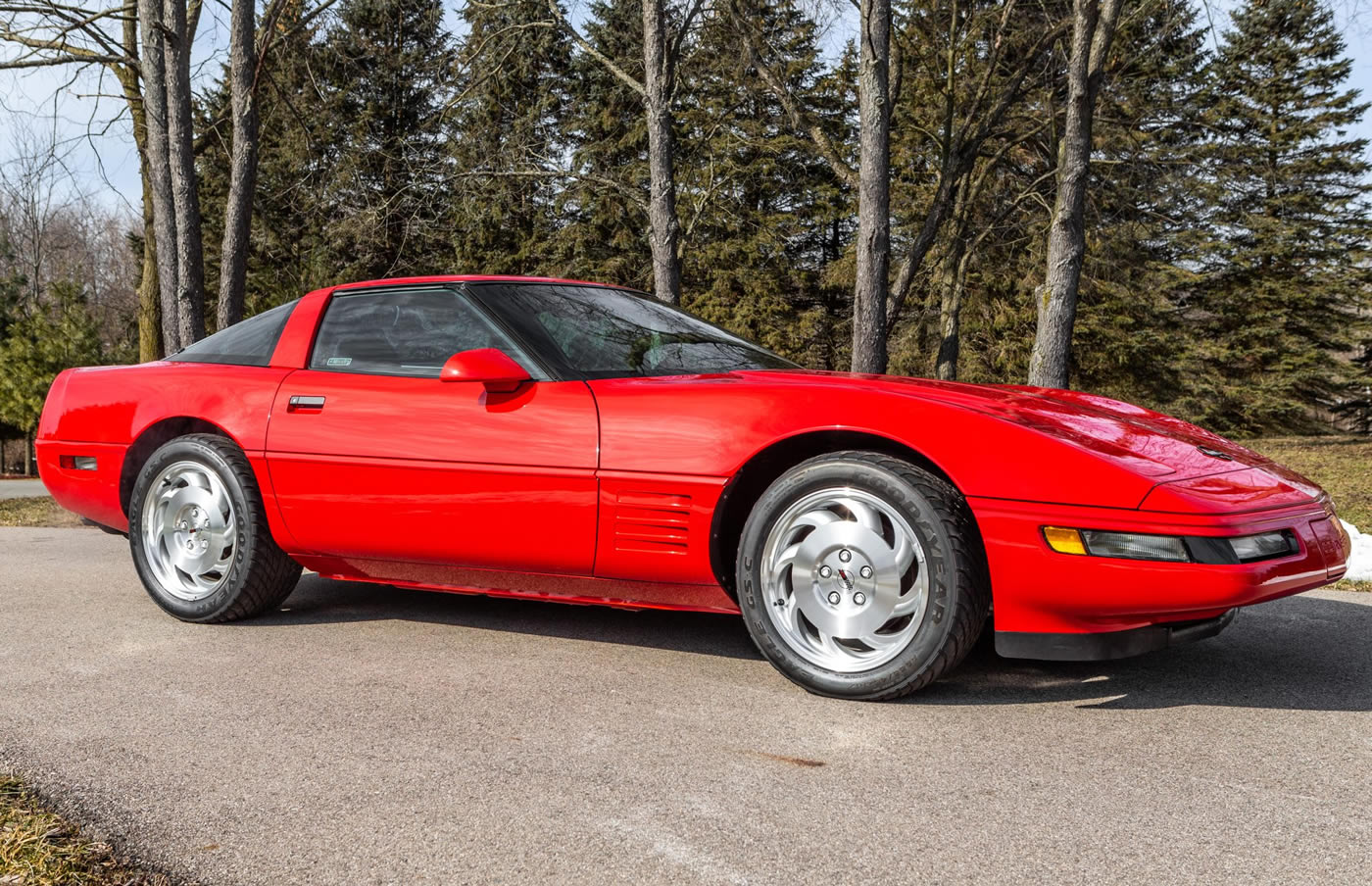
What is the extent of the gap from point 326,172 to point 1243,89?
2391 centimetres

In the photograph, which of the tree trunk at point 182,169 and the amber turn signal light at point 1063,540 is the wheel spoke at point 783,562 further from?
the tree trunk at point 182,169

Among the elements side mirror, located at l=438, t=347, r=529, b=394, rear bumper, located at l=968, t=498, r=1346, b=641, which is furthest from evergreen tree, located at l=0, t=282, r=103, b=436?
rear bumper, located at l=968, t=498, r=1346, b=641

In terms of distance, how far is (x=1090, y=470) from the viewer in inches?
112

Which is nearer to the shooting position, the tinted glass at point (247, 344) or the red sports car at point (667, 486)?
the red sports car at point (667, 486)

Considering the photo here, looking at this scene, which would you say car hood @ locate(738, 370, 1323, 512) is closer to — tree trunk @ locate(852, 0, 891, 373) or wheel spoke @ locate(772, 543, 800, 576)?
wheel spoke @ locate(772, 543, 800, 576)

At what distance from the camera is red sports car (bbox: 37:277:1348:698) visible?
2873 mm

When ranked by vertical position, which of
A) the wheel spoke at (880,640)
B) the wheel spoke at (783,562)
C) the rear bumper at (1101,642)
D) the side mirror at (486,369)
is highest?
the side mirror at (486,369)

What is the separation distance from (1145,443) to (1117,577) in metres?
0.58

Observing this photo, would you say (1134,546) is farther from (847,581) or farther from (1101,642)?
(847,581)

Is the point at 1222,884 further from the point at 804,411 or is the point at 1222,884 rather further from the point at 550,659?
the point at 550,659

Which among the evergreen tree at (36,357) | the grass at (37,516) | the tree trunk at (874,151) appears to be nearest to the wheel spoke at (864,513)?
the tree trunk at (874,151)

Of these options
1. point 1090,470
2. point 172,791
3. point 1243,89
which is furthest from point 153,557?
point 1243,89

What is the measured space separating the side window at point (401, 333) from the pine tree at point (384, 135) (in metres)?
9.50

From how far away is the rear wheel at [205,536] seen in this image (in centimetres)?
411
